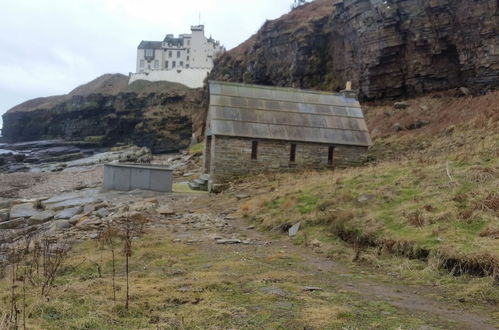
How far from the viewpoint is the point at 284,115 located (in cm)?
2566

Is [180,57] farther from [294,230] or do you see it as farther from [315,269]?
[315,269]

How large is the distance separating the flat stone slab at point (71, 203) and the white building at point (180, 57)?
71105 millimetres

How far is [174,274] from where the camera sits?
916 centimetres

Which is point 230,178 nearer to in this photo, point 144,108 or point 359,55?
point 359,55

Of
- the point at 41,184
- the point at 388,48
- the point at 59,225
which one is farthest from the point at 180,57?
the point at 59,225

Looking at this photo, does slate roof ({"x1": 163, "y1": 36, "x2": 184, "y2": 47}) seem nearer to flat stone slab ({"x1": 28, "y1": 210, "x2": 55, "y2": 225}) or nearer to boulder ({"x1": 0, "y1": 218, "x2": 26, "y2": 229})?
flat stone slab ({"x1": 28, "y1": 210, "x2": 55, "y2": 225})

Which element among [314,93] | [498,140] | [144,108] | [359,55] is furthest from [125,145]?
[498,140]

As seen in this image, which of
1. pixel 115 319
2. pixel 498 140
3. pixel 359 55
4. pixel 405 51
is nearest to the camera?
pixel 115 319

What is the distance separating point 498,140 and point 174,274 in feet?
53.2

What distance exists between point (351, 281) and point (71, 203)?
15.7m

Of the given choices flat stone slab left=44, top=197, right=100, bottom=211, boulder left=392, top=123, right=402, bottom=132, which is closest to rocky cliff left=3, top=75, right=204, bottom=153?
boulder left=392, top=123, right=402, bottom=132

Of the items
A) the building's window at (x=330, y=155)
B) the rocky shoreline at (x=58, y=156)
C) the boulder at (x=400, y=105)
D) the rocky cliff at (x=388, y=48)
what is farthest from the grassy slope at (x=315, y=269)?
the rocky shoreline at (x=58, y=156)

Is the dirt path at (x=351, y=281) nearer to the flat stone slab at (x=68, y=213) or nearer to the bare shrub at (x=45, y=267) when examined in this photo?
the bare shrub at (x=45, y=267)

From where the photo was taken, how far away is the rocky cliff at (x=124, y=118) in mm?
79188
